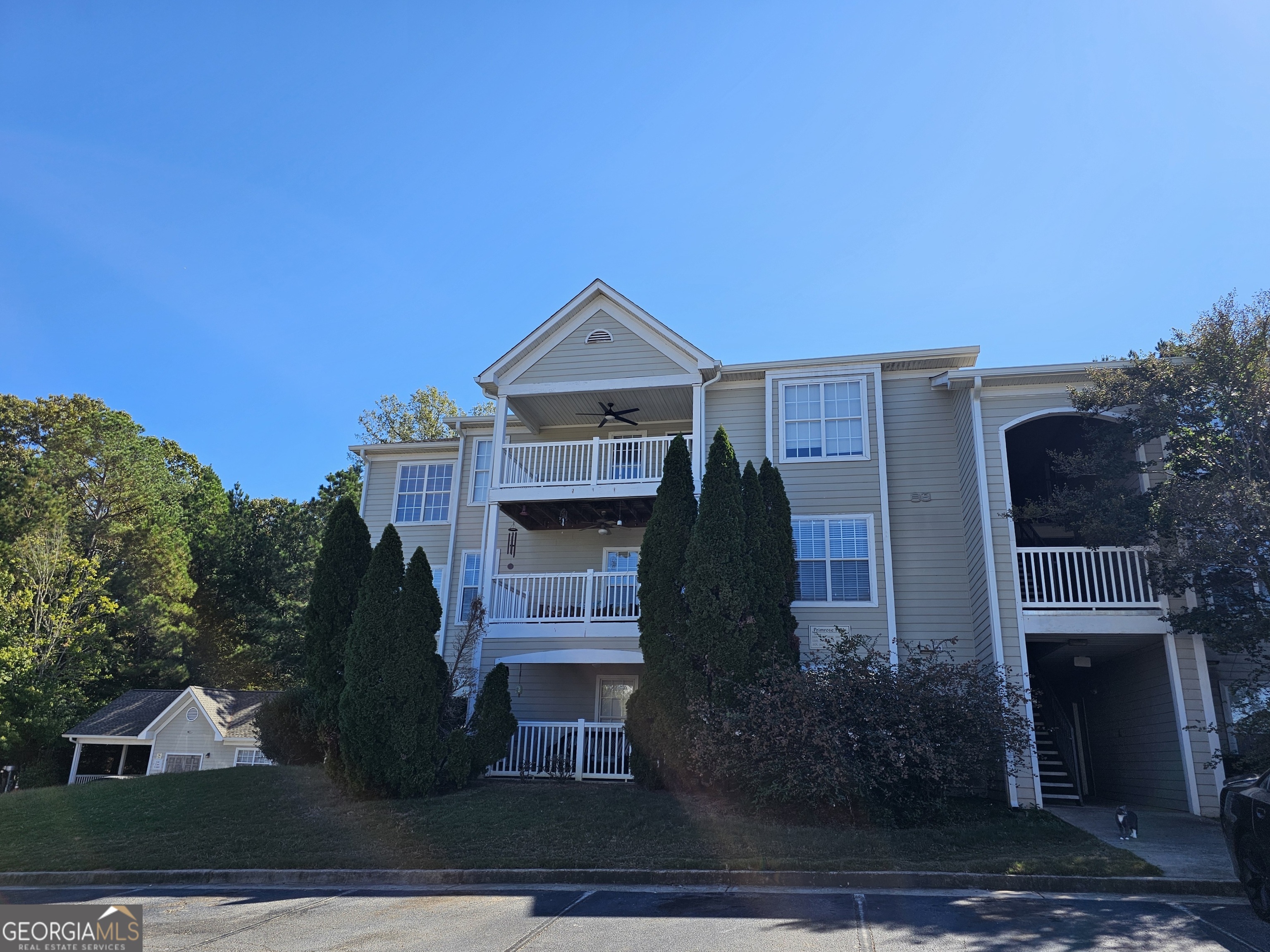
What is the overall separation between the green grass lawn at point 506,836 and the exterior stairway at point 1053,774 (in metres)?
2.51

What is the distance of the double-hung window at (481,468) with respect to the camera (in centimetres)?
2050

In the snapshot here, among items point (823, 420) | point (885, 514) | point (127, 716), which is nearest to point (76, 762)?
point (127, 716)

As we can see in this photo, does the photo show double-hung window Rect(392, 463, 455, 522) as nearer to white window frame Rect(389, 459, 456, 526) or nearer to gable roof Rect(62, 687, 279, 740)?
white window frame Rect(389, 459, 456, 526)

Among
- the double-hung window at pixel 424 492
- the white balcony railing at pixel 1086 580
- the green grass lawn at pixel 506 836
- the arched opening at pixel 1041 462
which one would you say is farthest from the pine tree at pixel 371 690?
the arched opening at pixel 1041 462

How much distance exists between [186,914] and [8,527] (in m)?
30.8

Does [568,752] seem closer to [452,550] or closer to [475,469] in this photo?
[452,550]

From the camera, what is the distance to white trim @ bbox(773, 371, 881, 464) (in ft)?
57.3

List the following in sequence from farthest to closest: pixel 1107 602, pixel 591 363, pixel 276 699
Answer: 1. pixel 591 363
2. pixel 276 699
3. pixel 1107 602

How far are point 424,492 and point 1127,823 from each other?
1578 centimetres

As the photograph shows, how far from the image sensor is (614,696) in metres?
18.6

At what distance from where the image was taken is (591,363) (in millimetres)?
18750

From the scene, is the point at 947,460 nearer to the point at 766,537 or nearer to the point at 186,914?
the point at 766,537

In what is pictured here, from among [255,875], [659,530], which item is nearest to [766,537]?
[659,530]
